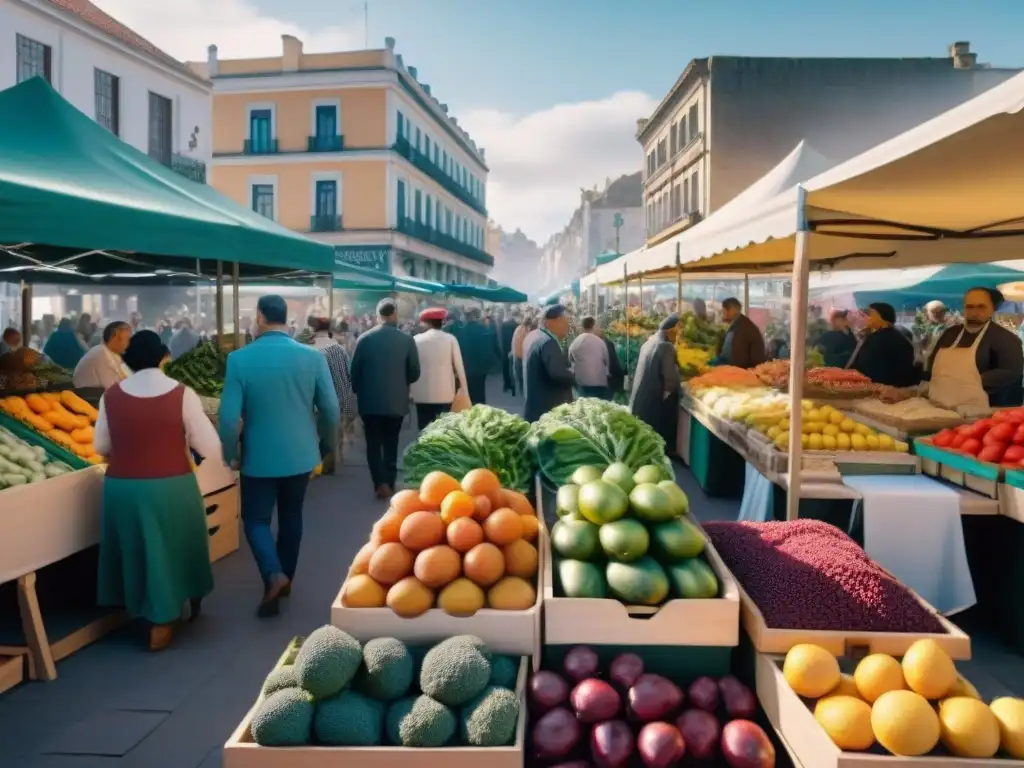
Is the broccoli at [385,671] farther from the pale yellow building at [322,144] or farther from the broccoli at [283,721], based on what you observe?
the pale yellow building at [322,144]

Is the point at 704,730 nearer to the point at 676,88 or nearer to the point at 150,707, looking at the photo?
the point at 150,707

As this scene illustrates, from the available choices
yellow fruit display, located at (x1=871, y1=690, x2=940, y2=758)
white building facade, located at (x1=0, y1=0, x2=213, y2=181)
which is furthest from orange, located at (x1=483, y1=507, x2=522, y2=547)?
white building facade, located at (x1=0, y1=0, x2=213, y2=181)

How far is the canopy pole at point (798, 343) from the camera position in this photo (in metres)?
4.01

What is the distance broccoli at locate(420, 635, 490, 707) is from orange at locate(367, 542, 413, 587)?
1.27ft

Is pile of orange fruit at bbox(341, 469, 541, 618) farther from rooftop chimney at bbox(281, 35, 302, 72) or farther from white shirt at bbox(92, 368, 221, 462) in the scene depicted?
rooftop chimney at bbox(281, 35, 302, 72)

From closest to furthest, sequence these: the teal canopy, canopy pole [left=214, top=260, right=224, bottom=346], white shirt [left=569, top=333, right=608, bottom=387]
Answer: canopy pole [left=214, top=260, right=224, bottom=346] < white shirt [left=569, top=333, right=608, bottom=387] < the teal canopy

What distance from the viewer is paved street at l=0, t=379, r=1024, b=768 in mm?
3250

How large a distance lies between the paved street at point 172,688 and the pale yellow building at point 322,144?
100 ft

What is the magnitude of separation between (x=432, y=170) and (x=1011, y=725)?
133ft

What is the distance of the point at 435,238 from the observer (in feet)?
135

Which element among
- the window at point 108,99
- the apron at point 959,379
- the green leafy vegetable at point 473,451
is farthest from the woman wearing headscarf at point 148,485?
the window at point 108,99

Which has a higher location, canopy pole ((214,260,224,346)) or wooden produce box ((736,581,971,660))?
canopy pole ((214,260,224,346))

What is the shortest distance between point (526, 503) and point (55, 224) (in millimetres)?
2914

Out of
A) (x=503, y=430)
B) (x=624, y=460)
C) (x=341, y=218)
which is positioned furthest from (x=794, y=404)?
(x=341, y=218)
